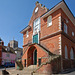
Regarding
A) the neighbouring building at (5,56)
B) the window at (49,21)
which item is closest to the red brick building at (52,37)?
the window at (49,21)

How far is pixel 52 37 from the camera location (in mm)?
15125

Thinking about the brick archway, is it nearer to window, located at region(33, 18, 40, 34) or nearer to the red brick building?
the red brick building

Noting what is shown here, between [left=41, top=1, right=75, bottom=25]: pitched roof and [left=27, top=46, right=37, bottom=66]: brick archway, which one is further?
[left=27, top=46, right=37, bottom=66]: brick archway

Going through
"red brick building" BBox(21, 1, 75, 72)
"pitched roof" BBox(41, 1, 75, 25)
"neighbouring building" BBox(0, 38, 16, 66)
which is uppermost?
"pitched roof" BBox(41, 1, 75, 25)

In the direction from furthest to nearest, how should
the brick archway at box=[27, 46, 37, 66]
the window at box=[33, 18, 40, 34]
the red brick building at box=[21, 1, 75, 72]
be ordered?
1. the window at box=[33, 18, 40, 34]
2. the brick archway at box=[27, 46, 37, 66]
3. the red brick building at box=[21, 1, 75, 72]

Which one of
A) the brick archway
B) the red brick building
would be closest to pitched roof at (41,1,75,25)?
the red brick building

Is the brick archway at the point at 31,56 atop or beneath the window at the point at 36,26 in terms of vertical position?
beneath

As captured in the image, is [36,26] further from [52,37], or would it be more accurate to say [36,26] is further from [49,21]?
[52,37]

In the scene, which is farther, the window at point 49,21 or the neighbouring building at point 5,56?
the neighbouring building at point 5,56

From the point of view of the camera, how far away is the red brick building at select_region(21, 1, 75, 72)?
13601 mm

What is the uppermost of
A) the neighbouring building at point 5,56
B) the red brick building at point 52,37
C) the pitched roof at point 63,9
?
the pitched roof at point 63,9

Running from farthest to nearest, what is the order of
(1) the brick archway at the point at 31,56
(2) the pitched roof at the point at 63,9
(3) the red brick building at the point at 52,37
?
1. (1) the brick archway at the point at 31,56
2. (2) the pitched roof at the point at 63,9
3. (3) the red brick building at the point at 52,37

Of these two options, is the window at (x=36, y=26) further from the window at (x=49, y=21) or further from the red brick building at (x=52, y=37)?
the window at (x=49, y=21)

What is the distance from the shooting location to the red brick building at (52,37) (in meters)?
13.6
